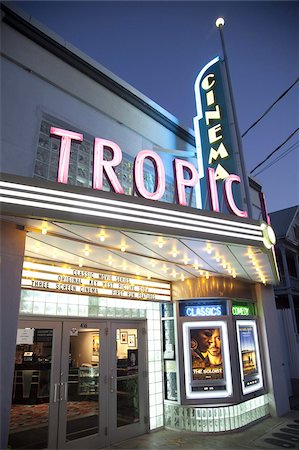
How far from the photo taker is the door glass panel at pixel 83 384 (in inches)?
256

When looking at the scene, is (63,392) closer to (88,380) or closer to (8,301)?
(88,380)

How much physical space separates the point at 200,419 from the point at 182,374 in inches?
42.1

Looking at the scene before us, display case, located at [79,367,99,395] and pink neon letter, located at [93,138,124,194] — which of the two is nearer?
pink neon letter, located at [93,138,124,194]

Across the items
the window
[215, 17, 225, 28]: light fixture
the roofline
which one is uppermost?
[215, 17, 225, 28]: light fixture

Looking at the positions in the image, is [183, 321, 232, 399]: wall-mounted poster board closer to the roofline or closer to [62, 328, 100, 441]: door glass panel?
[62, 328, 100, 441]: door glass panel

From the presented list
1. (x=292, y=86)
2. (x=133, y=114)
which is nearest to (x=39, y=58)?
(x=133, y=114)

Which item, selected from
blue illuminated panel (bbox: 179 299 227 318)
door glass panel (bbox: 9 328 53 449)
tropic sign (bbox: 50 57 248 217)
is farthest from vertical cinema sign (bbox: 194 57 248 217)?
door glass panel (bbox: 9 328 53 449)

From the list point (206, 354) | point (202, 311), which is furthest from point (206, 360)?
point (202, 311)

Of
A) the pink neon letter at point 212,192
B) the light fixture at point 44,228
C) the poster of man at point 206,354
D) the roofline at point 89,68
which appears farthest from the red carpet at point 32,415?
the roofline at point 89,68

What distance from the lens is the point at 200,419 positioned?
25.2 ft

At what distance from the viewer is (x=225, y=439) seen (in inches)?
285

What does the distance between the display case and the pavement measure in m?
1.23

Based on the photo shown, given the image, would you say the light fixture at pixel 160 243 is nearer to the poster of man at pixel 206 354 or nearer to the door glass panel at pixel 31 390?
the door glass panel at pixel 31 390

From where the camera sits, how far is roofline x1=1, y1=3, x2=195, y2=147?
6987 millimetres
